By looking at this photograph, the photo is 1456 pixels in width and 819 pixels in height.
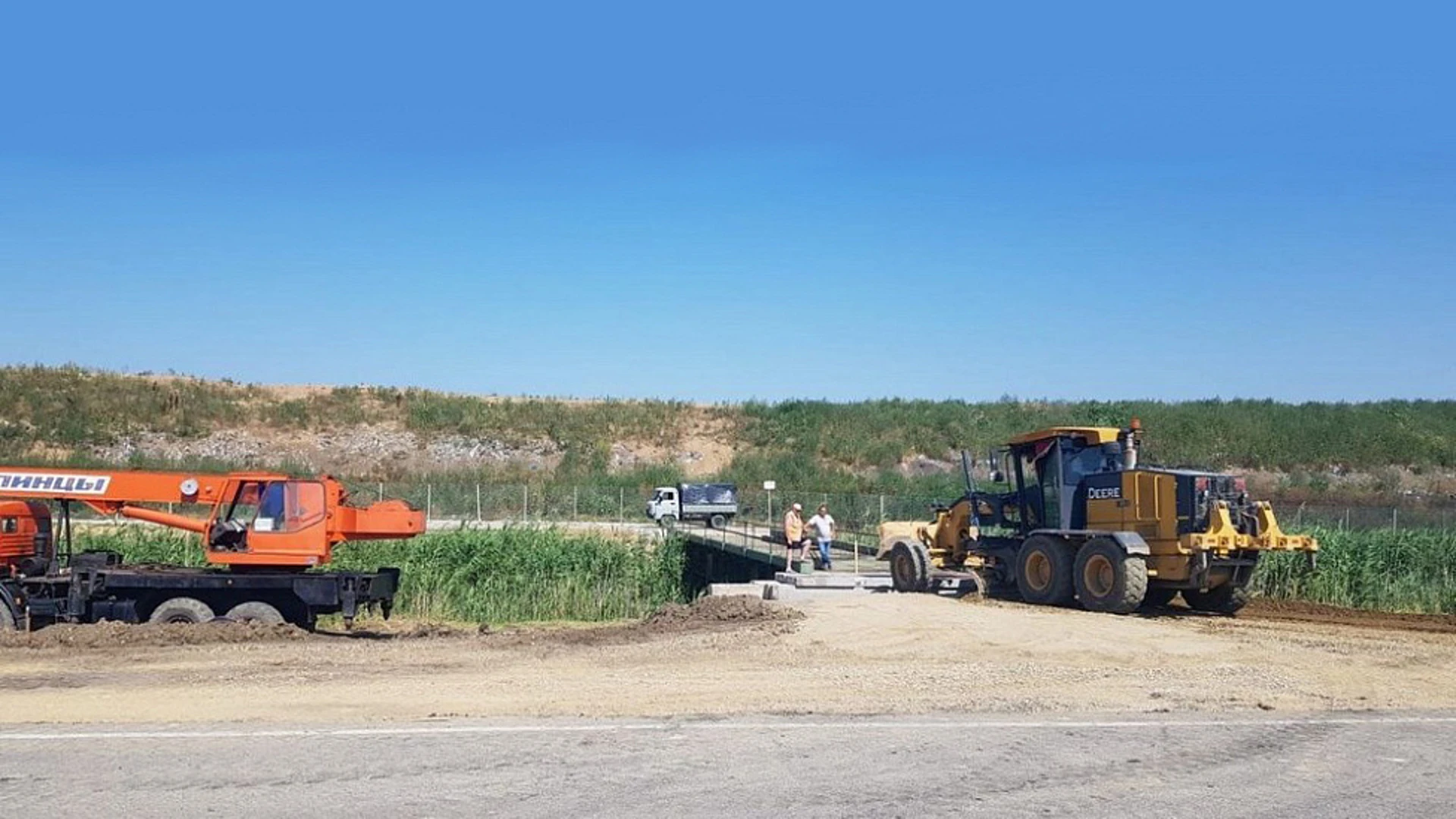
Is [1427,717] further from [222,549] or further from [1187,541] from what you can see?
[222,549]

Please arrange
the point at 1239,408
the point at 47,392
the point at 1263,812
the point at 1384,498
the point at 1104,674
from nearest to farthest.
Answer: the point at 1263,812
the point at 1104,674
the point at 1384,498
the point at 47,392
the point at 1239,408

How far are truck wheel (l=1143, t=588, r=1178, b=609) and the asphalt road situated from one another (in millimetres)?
11037

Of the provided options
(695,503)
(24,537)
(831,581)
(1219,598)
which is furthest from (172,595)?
(695,503)

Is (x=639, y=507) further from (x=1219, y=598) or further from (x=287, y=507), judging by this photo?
(x=287, y=507)

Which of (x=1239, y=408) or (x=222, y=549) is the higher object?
(x=1239, y=408)

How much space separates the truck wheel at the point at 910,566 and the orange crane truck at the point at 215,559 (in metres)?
9.17

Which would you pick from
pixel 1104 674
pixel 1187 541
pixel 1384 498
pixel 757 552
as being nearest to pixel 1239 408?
pixel 1384 498

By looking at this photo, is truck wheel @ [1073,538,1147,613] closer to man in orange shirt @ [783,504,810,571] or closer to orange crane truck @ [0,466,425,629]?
man in orange shirt @ [783,504,810,571]

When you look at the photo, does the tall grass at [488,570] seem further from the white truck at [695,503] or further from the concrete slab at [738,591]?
the white truck at [695,503]

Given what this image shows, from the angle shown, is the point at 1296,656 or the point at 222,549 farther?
the point at 222,549

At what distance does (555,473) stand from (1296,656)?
5556 centimetres

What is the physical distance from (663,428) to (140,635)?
2535 inches

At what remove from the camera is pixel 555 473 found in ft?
230

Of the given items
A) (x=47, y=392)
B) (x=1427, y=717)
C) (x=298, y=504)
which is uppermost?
(x=47, y=392)
